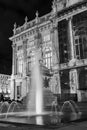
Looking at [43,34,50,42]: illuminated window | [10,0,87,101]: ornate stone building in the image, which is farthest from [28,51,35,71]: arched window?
[43,34,50,42]: illuminated window

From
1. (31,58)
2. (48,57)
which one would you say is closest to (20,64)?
(31,58)

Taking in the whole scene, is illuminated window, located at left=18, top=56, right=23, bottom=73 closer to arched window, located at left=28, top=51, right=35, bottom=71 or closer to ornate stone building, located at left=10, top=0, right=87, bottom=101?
ornate stone building, located at left=10, top=0, right=87, bottom=101

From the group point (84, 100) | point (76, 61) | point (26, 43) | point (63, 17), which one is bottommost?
point (84, 100)

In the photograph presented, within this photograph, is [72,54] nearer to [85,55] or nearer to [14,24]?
[85,55]

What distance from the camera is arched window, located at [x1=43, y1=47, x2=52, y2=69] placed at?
35.0 m

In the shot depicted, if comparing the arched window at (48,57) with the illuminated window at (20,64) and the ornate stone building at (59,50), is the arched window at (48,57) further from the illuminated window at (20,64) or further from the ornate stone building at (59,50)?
the illuminated window at (20,64)

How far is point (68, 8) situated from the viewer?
32.3 meters

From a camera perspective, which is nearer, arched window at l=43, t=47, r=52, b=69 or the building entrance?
the building entrance

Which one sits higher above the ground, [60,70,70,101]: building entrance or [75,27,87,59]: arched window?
[75,27,87,59]: arched window

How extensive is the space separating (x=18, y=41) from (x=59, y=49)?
13.5 meters

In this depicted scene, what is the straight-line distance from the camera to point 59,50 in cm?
3297

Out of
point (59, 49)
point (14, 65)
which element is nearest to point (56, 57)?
point (59, 49)

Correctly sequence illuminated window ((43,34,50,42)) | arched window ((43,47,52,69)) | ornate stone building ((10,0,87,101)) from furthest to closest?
illuminated window ((43,34,50,42)) → arched window ((43,47,52,69)) → ornate stone building ((10,0,87,101))

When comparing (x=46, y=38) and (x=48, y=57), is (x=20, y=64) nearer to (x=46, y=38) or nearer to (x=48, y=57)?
(x=48, y=57)
